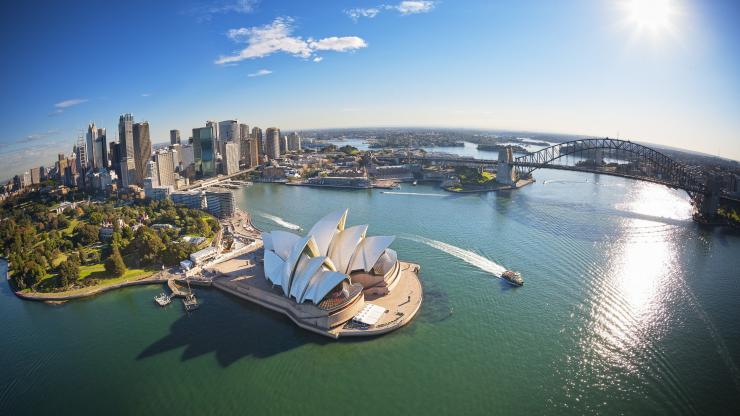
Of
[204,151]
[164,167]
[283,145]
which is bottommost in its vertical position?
[164,167]

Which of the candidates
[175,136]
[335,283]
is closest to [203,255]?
[335,283]

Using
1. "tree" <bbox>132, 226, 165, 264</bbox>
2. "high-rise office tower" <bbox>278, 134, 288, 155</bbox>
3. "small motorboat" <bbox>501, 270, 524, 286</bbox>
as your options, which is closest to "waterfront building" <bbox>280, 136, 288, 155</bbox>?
"high-rise office tower" <bbox>278, 134, 288, 155</bbox>

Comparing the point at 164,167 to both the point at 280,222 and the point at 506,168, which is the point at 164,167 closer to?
the point at 280,222

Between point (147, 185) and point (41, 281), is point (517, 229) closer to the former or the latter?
point (41, 281)

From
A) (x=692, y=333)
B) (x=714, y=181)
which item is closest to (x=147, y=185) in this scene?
(x=692, y=333)

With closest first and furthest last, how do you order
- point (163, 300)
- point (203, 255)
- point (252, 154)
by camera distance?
point (163, 300), point (203, 255), point (252, 154)

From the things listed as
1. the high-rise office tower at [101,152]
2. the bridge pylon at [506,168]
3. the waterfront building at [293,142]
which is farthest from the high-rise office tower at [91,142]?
the bridge pylon at [506,168]

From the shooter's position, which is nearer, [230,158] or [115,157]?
[115,157]
